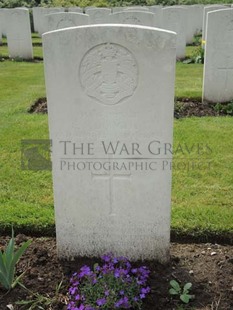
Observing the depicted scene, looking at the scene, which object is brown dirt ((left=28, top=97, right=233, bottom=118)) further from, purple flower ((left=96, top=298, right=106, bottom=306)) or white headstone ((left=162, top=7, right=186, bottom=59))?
white headstone ((left=162, top=7, right=186, bottom=59))

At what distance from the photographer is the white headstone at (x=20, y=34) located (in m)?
11.4

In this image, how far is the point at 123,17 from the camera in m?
9.52

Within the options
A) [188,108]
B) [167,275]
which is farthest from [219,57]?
[167,275]

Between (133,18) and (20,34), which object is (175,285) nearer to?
(133,18)

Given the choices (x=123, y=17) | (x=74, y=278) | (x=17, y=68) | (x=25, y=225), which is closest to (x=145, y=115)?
(x=74, y=278)

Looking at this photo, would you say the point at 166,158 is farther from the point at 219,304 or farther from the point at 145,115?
the point at 219,304

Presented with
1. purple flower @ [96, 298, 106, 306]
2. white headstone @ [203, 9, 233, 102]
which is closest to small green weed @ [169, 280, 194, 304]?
purple flower @ [96, 298, 106, 306]

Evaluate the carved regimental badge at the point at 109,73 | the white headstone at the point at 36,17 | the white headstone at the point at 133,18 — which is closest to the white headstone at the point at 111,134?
the carved regimental badge at the point at 109,73

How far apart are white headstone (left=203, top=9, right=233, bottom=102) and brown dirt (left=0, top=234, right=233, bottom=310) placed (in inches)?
153

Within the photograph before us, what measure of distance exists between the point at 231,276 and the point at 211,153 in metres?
2.12

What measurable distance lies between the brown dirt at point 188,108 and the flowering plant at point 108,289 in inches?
148

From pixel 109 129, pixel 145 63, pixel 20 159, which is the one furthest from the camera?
pixel 20 159

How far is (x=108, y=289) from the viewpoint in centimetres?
233

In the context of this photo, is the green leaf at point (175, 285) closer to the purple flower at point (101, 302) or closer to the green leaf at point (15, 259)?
the purple flower at point (101, 302)
